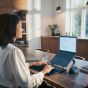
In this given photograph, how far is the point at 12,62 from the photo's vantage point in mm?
1636

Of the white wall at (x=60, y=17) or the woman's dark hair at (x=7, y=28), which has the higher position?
the white wall at (x=60, y=17)

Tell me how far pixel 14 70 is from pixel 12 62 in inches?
2.9

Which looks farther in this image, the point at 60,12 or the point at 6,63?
the point at 60,12

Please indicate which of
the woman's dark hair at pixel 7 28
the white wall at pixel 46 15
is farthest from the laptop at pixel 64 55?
the white wall at pixel 46 15

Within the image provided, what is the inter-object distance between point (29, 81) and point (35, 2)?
4979 millimetres

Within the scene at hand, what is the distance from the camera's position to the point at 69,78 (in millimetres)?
1874

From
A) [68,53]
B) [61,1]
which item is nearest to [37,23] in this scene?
[61,1]

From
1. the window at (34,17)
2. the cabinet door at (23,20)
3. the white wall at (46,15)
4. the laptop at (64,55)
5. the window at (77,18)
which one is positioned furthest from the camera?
the white wall at (46,15)

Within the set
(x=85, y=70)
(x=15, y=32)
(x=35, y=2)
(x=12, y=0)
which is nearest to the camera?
(x=15, y=32)

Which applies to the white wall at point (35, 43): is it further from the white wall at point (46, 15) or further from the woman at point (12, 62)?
the woman at point (12, 62)

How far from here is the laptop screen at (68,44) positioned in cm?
222

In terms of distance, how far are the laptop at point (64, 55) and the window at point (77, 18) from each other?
3.68 meters

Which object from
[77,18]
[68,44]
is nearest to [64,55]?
[68,44]

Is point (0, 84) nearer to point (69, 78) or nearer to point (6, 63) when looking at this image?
point (6, 63)
